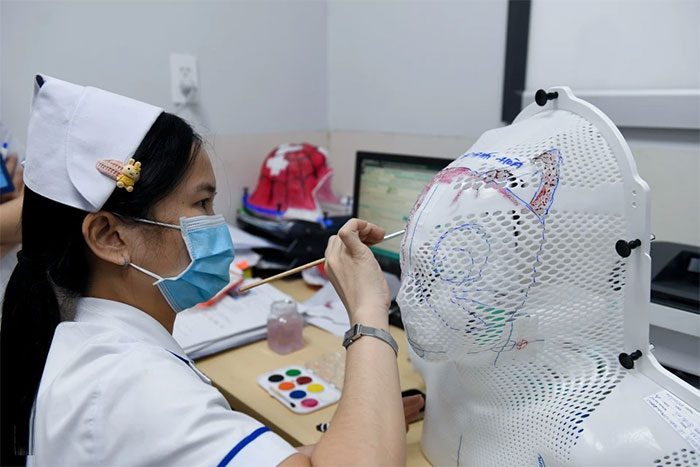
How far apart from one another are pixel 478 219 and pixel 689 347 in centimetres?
46

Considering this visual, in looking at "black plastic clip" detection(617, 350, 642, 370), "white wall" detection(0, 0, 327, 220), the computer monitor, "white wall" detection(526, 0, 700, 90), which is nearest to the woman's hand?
"black plastic clip" detection(617, 350, 642, 370)

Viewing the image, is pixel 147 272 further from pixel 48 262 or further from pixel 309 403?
pixel 309 403

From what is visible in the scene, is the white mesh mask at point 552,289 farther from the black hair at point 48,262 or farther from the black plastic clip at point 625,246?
the black hair at point 48,262

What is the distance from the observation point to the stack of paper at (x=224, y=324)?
4.29 feet

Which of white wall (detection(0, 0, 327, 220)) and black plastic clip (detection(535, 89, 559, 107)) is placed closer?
black plastic clip (detection(535, 89, 559, 107))

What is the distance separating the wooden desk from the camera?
1003 millimetres

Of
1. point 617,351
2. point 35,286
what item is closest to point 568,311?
point 617,351

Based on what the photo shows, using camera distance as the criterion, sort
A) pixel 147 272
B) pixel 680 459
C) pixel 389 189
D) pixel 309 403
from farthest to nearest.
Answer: pixel 389 189, pixel 309 403, pixel 147 272, pixel 680 459

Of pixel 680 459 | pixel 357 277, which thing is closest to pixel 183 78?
pixel 357 277

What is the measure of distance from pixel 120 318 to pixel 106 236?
132 mm

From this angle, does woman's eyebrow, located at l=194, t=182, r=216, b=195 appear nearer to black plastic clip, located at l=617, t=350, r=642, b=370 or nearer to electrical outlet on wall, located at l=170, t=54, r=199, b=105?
black plastic clip, located at l=617, t=350, r=642, b=370

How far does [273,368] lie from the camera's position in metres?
1.24

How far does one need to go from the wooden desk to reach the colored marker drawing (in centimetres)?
32

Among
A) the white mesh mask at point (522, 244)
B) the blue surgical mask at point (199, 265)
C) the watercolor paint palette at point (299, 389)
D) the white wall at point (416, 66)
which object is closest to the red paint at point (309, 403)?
the watercolor paint palette at point (299, 389)
